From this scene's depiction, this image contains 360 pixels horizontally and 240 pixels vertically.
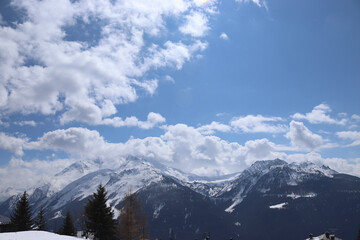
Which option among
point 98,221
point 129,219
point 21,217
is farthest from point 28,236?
point 21,217

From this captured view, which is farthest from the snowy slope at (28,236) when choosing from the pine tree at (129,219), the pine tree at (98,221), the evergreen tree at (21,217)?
the evergreen tree at (21,217)

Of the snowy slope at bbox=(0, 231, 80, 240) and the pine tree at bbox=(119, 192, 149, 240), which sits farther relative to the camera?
the pine tree at bbox=(119, 192, 149, 240)

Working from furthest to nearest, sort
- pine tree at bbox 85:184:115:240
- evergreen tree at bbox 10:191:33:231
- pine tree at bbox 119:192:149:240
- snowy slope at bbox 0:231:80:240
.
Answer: evergreen tree at bbox 10:191:33:231 < pine tree at bbox 85:184:115:240 < pine tree at bbox 119:192:149:240 < snowy slope at bbox 0:231:80:240

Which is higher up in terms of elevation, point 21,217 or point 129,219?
point 21,217

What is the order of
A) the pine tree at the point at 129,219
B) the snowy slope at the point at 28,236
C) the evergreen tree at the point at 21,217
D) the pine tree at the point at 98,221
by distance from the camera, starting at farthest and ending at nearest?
1. the evergreen tree at the point at 21,217
2. the pine tree at the point at 98,221
3. the pine tree at the point at 129,219
4. the snowy slope at the point at 28,236

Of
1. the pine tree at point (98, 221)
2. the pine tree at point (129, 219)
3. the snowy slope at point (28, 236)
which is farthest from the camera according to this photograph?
the pine tree at point (98, 221)

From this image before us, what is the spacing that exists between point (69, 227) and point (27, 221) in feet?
36.5

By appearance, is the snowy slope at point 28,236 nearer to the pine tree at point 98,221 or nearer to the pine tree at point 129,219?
the pine tree at point 98,221

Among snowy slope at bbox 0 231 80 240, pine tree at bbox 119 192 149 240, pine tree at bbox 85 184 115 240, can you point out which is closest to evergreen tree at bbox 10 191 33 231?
pine tree at bbox 85 184 115 240

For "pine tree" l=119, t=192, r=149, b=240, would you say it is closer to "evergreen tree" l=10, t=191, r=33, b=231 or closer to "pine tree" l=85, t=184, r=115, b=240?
"pine tree" l=85, t=184, r=115, b=240

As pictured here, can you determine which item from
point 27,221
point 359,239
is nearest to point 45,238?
point 27,221

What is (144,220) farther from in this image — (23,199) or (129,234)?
(23,199)

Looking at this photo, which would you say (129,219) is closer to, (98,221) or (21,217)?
(98,221)

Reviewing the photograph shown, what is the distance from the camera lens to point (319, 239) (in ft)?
267
